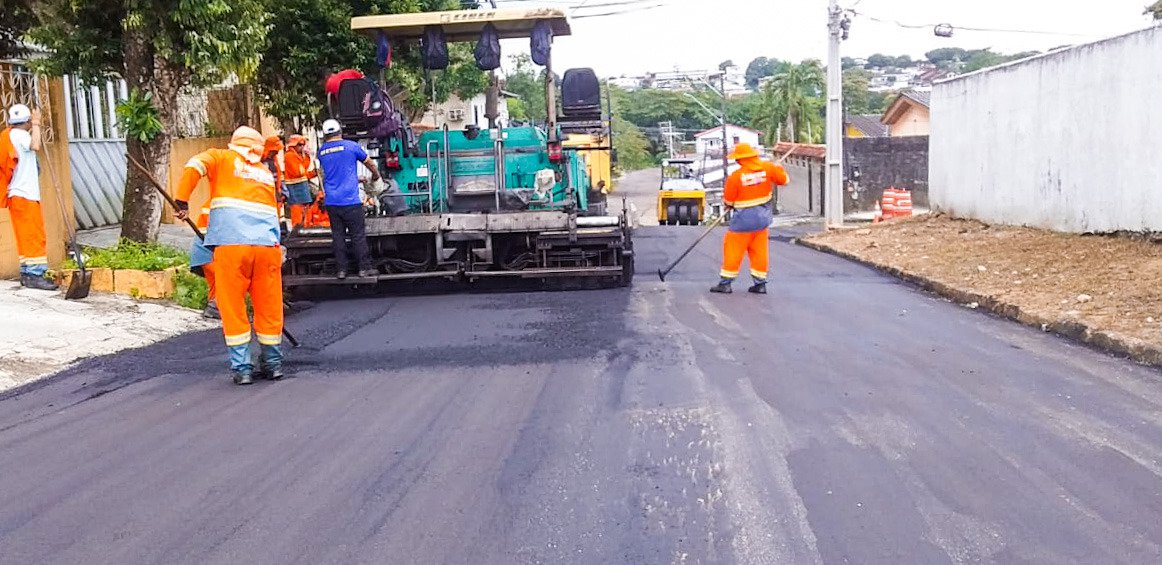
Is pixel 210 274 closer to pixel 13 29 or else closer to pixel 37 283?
pixel 37 283

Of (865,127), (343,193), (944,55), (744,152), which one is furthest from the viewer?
(944,55)

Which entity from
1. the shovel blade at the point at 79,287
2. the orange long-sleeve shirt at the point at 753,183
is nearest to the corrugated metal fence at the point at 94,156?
the shovel blade at the point at 79,287

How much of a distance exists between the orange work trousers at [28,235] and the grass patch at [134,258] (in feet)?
1.00

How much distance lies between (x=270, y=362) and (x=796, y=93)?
58.2 metres

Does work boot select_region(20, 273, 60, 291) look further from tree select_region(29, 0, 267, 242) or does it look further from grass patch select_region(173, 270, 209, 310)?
tree select_region(29, 0, 267, 242)

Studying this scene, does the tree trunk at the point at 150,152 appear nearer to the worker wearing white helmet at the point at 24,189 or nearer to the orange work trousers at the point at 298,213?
the worker wearing white helmet at the point at 24,189

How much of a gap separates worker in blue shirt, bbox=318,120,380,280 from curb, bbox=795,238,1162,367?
5.64 m

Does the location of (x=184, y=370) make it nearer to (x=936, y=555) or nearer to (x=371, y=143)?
(x=371, y=143)

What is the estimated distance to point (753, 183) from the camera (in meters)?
10.7

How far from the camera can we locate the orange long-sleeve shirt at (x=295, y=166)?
34.9ft

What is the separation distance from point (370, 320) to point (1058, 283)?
624 centimetres

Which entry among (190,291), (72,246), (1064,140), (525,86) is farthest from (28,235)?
(525,86)

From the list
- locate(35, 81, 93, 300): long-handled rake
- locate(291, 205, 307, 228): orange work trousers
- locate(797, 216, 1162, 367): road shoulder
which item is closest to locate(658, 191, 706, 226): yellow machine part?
locate(797, 216, 1162, 367): road shoulder

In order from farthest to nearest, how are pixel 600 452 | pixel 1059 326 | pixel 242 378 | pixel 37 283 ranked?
pixel 37 283 < pixel 1059 326 < pixel 242 378 < pixel 600 452
